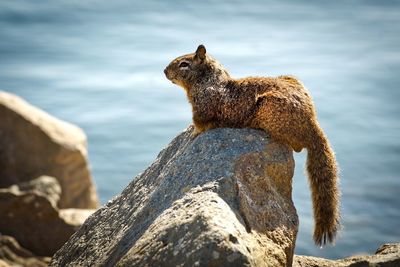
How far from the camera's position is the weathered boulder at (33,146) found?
10109mm

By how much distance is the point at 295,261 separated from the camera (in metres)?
5.01

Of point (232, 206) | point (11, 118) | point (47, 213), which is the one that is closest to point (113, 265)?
point (232, 206)

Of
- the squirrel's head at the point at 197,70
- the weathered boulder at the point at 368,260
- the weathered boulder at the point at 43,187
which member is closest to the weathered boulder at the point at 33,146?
the weathered boulder at the point at 43,187

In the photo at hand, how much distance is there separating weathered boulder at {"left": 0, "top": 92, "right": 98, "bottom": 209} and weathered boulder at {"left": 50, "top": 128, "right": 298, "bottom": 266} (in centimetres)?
503

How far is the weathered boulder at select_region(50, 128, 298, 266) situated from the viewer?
12.6 feet

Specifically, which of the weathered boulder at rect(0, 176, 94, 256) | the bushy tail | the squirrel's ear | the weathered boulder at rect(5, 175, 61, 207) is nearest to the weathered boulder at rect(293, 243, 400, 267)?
the bushy tail

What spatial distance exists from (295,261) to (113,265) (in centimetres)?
133

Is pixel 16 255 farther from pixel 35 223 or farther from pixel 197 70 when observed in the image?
pixel 197 70

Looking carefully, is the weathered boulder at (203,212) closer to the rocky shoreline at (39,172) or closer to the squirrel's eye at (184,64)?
the squirrel's eye at (184,64)

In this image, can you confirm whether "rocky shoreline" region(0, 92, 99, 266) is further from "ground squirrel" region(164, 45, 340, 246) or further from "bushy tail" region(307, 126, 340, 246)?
"bushy tail" region(307, 126, 340, 246)

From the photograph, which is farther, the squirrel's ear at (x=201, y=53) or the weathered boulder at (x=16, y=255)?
the weathered boulder at (x=16, y=255)

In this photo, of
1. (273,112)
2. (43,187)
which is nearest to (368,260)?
(273,112)

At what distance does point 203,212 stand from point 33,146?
671 centimetres

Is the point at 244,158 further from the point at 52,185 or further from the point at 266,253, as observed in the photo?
the point at 52,185
